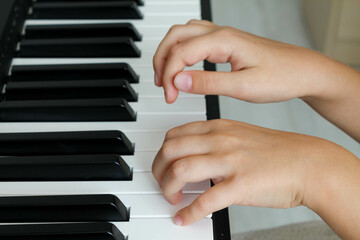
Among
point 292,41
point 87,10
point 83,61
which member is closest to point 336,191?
point 83,61

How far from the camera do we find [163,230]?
2.25 feet

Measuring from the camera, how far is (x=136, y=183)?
29.9 inches

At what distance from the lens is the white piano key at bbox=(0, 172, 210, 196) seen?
2.44 ft

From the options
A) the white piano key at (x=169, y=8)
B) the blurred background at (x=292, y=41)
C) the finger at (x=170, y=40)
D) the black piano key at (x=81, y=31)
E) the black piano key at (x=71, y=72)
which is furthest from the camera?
the blurred background at (x=292, y=41)

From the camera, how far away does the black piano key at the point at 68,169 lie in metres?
0.76

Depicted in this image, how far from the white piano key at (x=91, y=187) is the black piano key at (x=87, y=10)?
0.51 meters

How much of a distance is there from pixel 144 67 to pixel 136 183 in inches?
13.3

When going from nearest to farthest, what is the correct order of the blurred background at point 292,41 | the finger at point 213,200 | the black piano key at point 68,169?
the finger at point 213,200 → the black piano key at point 68,169 → the blurred background at point 292,41

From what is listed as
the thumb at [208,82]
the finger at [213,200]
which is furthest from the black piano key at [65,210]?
the thumb at [208,82]

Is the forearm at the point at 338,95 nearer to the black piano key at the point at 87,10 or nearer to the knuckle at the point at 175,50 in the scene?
the knuckle at the point at 175,50

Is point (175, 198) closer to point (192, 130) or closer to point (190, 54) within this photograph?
point (192, 130)

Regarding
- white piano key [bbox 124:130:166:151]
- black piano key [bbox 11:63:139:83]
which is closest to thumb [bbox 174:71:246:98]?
white piano key [bbox 124:130:166:151]

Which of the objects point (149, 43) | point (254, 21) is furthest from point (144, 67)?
point (254, 21)

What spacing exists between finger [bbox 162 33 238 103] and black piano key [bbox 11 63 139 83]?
6.7 inches
